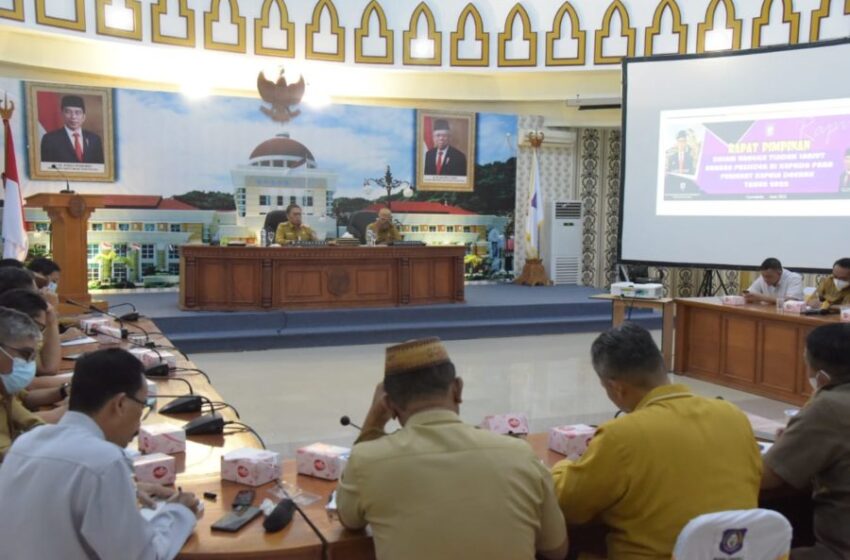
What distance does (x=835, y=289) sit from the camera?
6.01m

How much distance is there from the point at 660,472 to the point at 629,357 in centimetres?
32

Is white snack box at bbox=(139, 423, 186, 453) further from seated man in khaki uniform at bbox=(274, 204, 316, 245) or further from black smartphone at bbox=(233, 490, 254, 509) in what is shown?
seated man in khaki uniform at bbox=(274, 204, 316, 245)

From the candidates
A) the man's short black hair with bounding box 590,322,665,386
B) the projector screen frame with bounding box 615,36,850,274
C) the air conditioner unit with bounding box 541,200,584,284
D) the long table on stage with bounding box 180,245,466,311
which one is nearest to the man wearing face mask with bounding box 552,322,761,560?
the man's short black hair with bounding box 590,322,665,386

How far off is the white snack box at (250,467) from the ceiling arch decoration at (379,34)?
9290 mm

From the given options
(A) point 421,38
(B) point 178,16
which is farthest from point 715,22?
(B) point 178,16

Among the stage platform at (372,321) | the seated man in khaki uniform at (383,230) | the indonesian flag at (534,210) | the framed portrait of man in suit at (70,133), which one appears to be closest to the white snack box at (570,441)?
the stage platform at (372,321)

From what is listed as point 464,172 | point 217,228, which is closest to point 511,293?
point 464,172

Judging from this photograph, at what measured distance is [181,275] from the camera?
8.15 metres

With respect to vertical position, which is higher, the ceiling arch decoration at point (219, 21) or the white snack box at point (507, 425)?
the ceiling arch decoration at point (219, 21)

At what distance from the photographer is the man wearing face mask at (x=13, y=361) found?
86.7 inches

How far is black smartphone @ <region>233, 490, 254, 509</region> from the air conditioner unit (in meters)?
10.0

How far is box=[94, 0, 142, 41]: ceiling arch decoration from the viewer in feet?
29.7

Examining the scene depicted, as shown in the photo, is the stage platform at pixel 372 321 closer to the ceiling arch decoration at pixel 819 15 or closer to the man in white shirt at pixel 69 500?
the ceiling arch decoration at pixel 819 15

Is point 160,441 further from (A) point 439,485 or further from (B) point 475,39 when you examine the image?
(B) point 475,39
